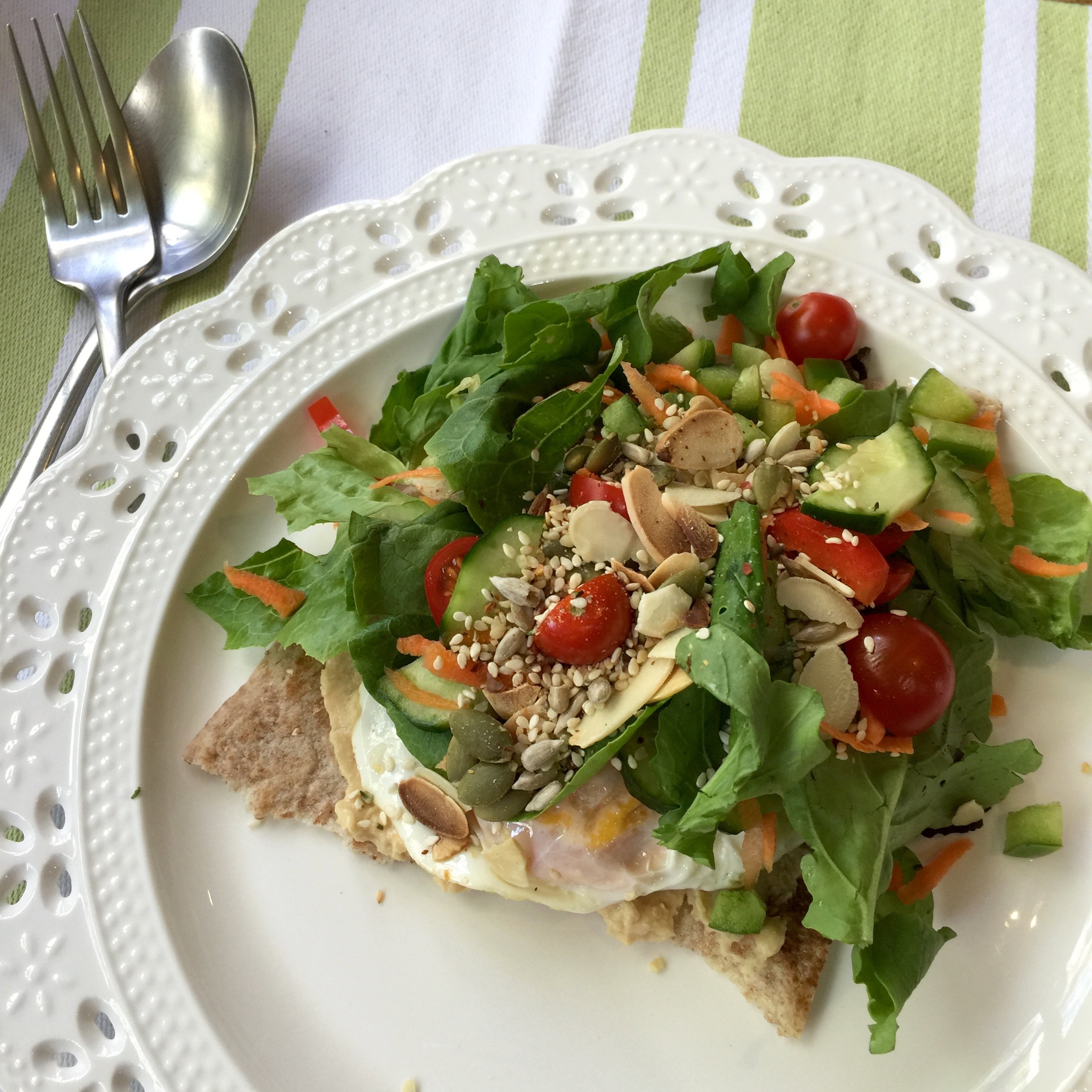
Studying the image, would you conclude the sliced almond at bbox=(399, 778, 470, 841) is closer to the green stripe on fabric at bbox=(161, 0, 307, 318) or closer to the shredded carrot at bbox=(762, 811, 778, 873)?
the shredded carrot at bbox=(762, 811, 778, 873)

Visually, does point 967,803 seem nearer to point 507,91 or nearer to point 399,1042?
point 399,1042

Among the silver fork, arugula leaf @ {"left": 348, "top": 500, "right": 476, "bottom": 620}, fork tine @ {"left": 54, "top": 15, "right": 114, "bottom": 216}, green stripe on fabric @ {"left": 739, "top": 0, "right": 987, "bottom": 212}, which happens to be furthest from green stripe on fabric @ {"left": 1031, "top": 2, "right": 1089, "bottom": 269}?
fork tine @ {"left": 54, "top": 15, "right": 114, "bottom": 216}

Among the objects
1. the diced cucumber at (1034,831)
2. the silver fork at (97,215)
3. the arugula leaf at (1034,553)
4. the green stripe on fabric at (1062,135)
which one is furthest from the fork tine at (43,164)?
the diced cucumber at (1034,831)

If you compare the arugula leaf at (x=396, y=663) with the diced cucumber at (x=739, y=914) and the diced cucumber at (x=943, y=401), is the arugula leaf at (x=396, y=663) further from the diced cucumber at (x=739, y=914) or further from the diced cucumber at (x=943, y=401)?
the diced cucumber at (x=943, y=401)

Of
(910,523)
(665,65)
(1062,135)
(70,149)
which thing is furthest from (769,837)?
(70,149)

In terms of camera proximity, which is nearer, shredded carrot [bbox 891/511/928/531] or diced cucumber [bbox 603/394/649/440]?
shredded carrot [bbox 891/511/928/531]

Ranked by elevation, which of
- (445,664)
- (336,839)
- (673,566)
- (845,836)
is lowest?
(336,839)

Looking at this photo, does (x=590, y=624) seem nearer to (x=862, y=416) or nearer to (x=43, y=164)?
(x=862, y=416)
